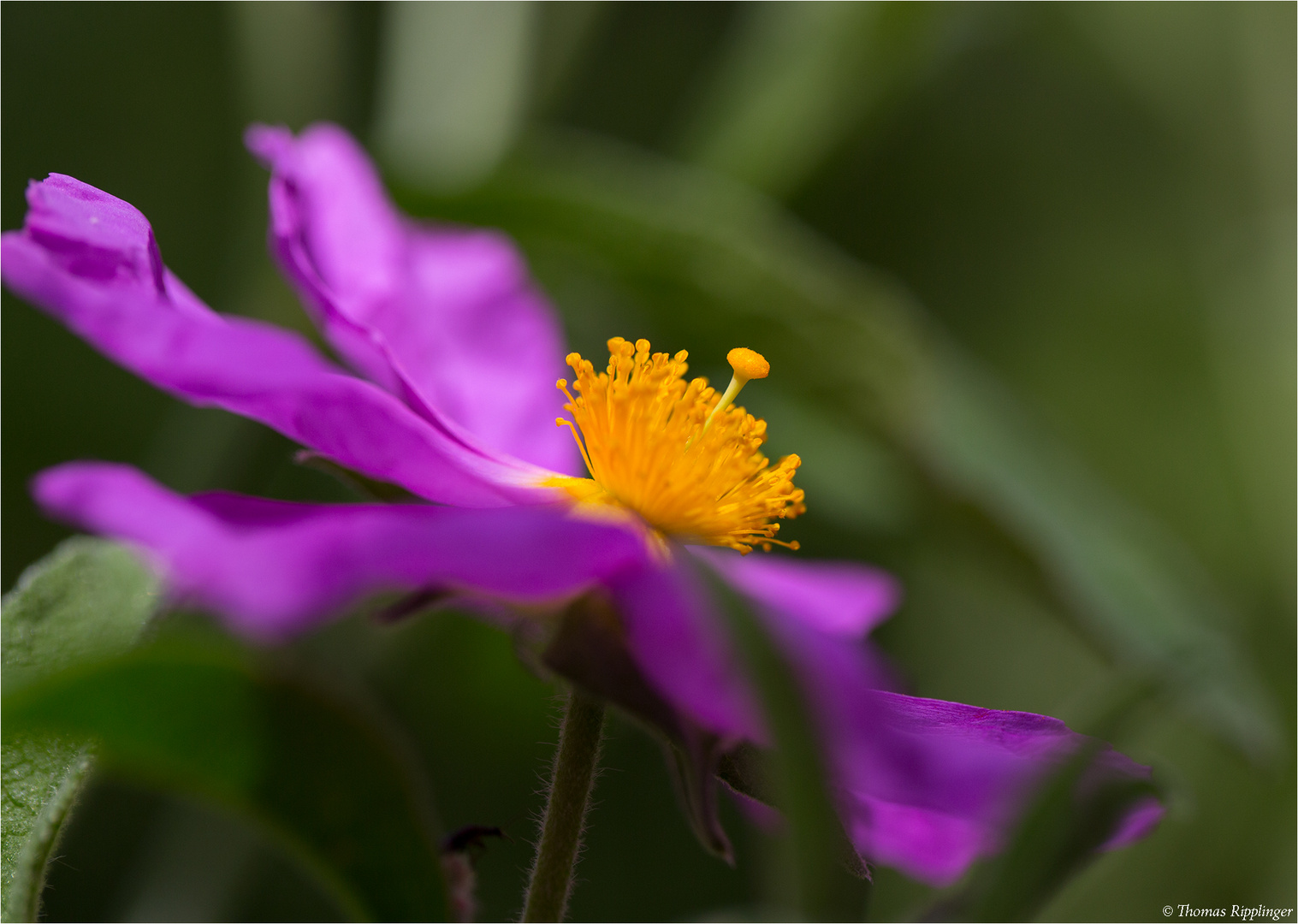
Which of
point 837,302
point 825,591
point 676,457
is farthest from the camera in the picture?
point 837,302

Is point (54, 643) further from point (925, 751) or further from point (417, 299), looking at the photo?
point (417, 299)

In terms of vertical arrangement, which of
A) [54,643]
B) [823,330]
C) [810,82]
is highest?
[810,82]

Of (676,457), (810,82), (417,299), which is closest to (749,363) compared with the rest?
(676,457)

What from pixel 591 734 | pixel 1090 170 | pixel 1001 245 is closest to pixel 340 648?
pixel 591 734

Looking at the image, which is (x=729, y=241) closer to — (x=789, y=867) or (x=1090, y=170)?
(x=789, y=867)

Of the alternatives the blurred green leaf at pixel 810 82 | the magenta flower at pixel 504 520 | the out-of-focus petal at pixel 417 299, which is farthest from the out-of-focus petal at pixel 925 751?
the blurred green leaf at pixel 810 82

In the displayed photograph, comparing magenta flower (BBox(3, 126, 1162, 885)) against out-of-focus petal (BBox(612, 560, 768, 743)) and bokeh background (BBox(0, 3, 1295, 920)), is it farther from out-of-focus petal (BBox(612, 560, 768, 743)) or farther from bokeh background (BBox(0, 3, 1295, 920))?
bokeh background (BBox(0, 3, 1295, 920))

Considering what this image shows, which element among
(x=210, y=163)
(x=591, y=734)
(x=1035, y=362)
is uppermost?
(x=1035, y=362)
